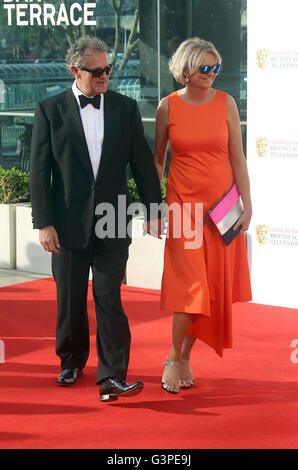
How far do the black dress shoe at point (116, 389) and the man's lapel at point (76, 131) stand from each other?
1.13m

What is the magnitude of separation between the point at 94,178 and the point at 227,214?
779mm

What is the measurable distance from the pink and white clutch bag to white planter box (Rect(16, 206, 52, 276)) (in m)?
4.04

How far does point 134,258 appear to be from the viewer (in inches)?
327

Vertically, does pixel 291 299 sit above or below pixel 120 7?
below

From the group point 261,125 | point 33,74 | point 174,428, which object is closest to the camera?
point 174,428

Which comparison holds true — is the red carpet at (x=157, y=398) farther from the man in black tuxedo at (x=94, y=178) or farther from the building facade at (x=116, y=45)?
the building facade at (x=116, y=45)

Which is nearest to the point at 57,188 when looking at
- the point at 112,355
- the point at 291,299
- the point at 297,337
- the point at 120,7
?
the point at 112,355

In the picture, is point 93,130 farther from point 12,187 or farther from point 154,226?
point 12,187

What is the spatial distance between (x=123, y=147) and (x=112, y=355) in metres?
1.15

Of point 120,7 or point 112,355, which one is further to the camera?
point 120,7

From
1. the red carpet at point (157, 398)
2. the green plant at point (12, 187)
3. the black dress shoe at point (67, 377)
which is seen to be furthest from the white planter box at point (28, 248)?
the black dress shoe at point (67, 377)

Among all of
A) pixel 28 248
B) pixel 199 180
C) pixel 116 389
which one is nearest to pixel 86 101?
pixel 199 180

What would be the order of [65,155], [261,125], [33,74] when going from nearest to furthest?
1. [65,155]
2. [261,125]
3. [33,74]

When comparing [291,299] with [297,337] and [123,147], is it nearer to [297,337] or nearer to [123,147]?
[297,337]
